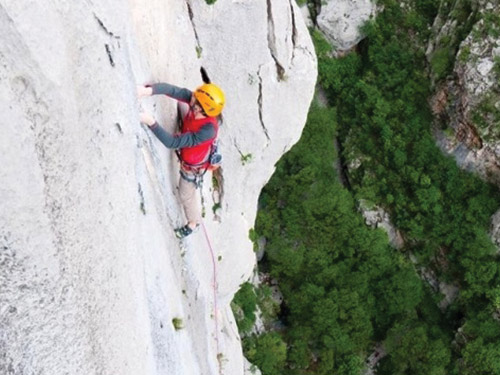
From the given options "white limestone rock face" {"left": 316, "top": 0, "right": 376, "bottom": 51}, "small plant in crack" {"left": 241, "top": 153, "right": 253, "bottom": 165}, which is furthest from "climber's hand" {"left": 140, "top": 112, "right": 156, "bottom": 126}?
"white limestone rock face" {"left": 316, "top": 0, "right": 376, "bottom": 51}

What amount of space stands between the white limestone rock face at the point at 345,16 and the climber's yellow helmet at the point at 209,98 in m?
17.3

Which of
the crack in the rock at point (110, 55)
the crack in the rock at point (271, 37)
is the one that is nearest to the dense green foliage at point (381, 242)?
the crack in the rock at point (271, 37)

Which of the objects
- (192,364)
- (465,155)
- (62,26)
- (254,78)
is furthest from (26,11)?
(465,155)

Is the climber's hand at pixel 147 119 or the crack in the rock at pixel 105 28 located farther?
the climber's hand at pixel 147 119

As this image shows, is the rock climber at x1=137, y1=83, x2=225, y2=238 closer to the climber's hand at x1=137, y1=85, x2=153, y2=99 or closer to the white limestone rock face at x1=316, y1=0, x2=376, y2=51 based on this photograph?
the climber's hand at x1=137, y1=85, x2=153, y2=99

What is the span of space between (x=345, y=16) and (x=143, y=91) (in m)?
18.5

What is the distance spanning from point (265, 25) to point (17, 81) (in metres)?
7.94

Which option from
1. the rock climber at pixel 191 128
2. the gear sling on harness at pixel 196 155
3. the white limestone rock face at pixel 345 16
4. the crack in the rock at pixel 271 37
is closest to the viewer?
the rock climber at pixel 191 128

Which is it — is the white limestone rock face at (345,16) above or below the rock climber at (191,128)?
above

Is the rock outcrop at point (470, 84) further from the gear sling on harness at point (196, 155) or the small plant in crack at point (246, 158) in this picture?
the gear sling on harness at point (196, 155)

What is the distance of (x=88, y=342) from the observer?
5176mm

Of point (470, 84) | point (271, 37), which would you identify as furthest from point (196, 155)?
point (470, 84)

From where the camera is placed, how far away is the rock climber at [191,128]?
751 cm

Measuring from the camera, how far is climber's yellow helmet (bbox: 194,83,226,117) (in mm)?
7867
